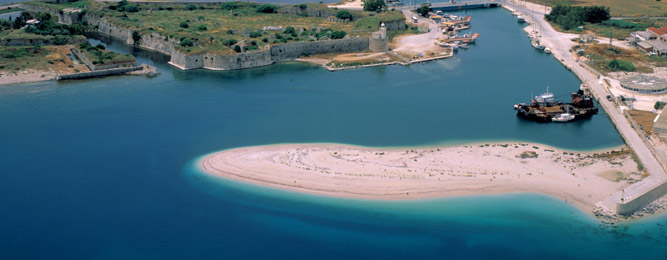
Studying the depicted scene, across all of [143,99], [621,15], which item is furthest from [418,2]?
[143,99]

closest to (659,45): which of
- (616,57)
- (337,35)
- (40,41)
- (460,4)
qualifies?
(616,57)

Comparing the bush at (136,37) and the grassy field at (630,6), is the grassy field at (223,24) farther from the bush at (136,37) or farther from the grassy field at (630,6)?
the grassy field at (630,6)

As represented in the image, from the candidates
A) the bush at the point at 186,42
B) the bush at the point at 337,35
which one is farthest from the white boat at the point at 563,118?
the bush at the point at 186,42

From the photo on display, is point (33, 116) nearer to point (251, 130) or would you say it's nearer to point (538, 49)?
point (251, 130)

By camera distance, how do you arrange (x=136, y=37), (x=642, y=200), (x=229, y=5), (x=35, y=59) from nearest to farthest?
(x=642, y=200) < (x=35, y=59) < (x=136, y=37) < (x=229, y=5)

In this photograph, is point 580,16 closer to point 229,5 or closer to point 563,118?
point 563,118

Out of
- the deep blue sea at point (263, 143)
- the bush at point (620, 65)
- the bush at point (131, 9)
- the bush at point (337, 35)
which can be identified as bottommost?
the deep blue sea at point (263, 143)

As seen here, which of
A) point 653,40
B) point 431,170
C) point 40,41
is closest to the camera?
point 431,170
